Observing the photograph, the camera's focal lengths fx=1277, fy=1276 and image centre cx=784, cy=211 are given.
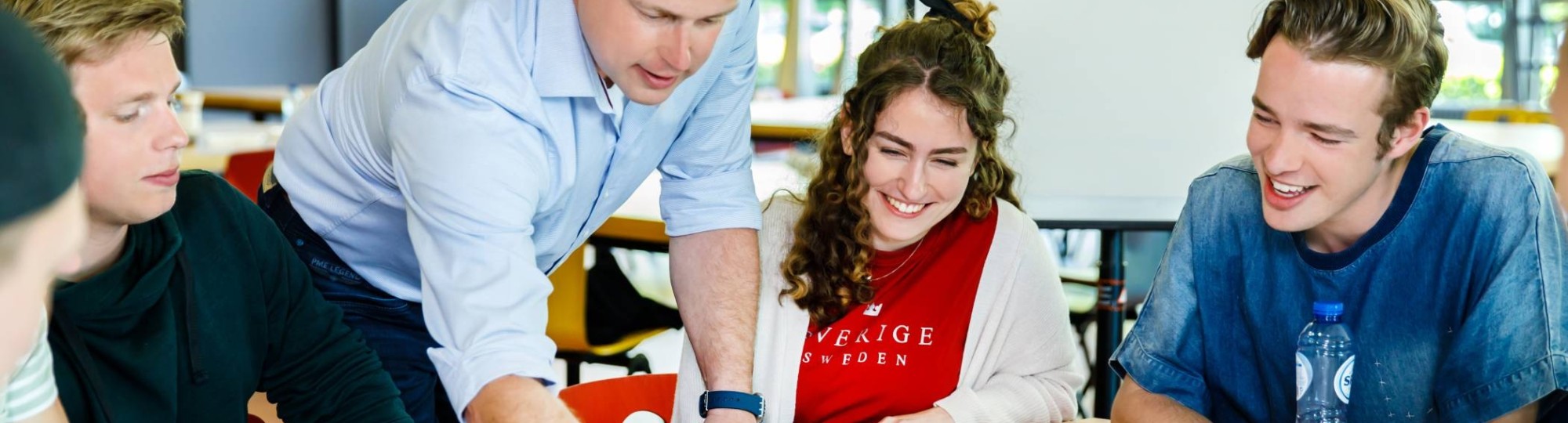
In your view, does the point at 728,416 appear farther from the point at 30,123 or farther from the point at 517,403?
the point at 30,123

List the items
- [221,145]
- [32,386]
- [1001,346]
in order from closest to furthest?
[32,386], [1001,346], [221,145]

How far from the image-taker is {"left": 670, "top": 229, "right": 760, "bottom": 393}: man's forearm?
1746 mm

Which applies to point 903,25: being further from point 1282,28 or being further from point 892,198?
point 1282,28

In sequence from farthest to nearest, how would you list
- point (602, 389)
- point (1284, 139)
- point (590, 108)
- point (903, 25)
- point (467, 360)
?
1. point (903, 25)
2. point (602, 389)
3. point (590, 108)
4. point (1284, 139)
5. point (467, 360)

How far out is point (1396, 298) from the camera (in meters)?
1.44

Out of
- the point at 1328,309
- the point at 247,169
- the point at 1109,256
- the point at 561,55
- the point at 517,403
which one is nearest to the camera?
the point at 517,403

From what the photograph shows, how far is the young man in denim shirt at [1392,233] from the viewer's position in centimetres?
136

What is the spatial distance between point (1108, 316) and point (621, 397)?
1456 mm

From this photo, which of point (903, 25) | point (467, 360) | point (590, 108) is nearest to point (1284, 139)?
point (903, 25)

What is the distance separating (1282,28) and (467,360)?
96cm

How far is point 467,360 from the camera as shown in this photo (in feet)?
4.21

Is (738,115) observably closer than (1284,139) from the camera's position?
No

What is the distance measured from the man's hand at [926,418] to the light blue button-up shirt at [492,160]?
35 centimetres

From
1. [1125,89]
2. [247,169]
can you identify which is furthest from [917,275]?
[247,169]
